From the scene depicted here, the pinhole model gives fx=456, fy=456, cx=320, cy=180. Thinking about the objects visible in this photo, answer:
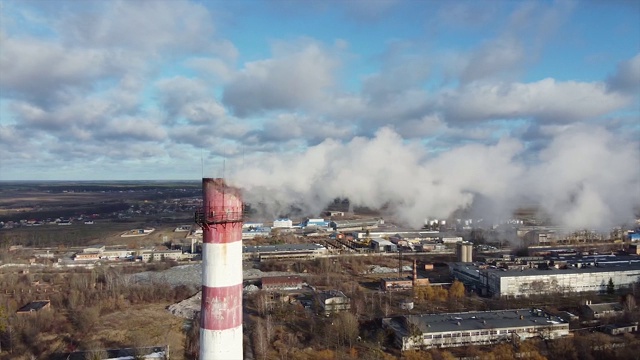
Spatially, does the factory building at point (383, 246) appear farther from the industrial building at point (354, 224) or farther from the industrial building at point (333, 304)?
the industrial building at point (333, 304)

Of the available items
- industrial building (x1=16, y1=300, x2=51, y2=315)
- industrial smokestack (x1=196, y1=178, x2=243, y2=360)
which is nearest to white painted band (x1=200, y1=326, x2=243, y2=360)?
industrial smokestack (x1=196, y1=178, x2=243, y2=360)

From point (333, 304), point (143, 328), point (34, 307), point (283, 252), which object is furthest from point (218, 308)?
point (283, 252)

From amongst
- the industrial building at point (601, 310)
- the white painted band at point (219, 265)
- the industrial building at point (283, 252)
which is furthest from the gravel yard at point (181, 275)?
the white painted band at point (219, 265)

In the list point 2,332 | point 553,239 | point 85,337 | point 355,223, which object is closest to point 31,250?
point 2,332

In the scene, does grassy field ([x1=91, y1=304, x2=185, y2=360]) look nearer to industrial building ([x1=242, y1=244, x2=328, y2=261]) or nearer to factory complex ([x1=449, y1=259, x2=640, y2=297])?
industrial building ([x1=242, y1=244, x2=328, y2=261])

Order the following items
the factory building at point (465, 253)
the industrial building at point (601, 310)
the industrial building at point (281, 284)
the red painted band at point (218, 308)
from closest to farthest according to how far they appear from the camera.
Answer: the red painted band at point (218, 308), the industrial building at point (601, 310), the industrial building at point (281, 284), the factory building at point (465, 253)

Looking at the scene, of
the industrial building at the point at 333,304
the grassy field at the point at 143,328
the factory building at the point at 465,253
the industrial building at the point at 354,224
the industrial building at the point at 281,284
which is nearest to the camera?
the grassy field at the point at 143,328
